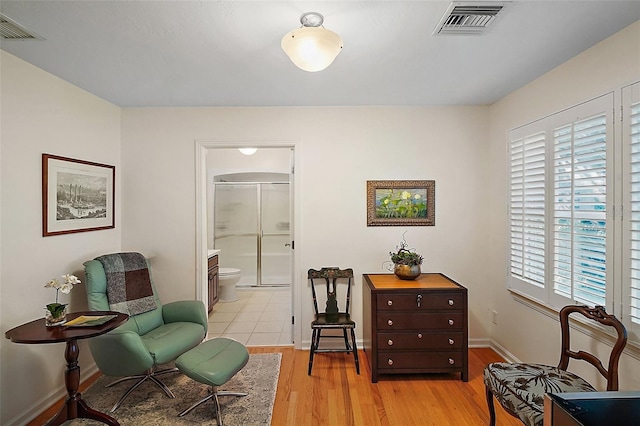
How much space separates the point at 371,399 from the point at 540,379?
1212 mm

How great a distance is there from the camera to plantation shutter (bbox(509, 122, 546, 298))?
A: 2.63 metres

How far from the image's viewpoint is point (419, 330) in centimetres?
282

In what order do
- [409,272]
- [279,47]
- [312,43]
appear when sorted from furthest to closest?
[409,272]
[279,47]
[312,43]

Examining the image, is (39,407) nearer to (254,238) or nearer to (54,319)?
(54,319)

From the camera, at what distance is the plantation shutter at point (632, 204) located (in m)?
1.85

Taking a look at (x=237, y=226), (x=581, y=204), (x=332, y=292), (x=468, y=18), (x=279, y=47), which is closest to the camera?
(x=468, y=18)

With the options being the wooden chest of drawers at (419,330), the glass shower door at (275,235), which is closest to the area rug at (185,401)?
the wooden chest of drawers at (419,330)

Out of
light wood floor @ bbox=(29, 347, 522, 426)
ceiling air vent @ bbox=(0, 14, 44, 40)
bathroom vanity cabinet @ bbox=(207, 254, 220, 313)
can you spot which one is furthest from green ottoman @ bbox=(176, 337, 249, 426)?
ceiling air vent @ bbox=(0, 14, 44, 40)

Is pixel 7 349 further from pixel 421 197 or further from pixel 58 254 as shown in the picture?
→ pixel 421 197

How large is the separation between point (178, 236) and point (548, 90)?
3.63 m

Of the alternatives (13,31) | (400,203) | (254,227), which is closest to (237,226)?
(254,227)

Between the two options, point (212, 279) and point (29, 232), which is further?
point (212, 279)

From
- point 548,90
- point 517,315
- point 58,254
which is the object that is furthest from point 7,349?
point 548,90

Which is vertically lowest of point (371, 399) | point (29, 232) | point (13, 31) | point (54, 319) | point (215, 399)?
point (371, 399)
